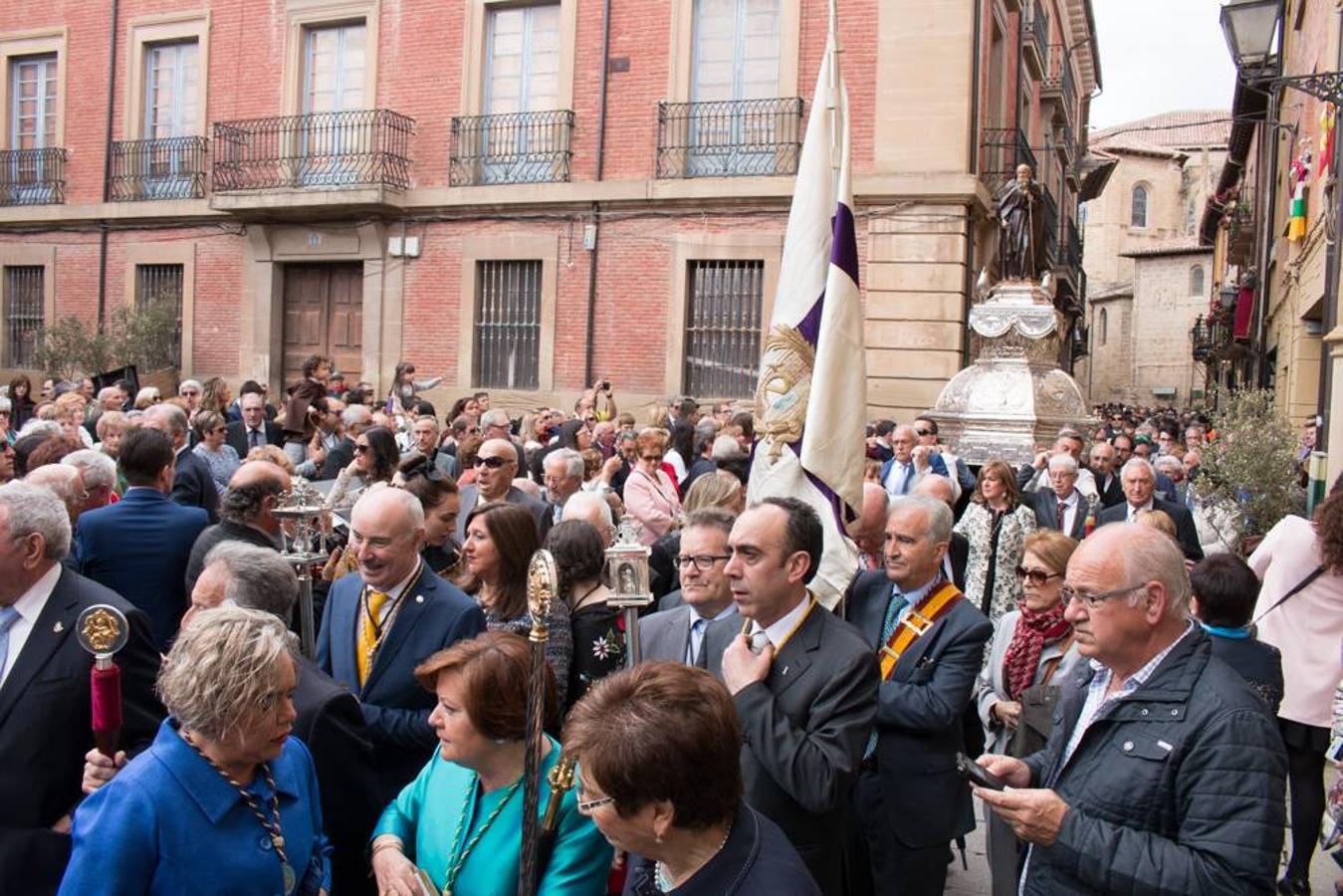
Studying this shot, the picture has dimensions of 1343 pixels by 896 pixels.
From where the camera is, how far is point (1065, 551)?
487 cm

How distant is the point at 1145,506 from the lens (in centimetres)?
872

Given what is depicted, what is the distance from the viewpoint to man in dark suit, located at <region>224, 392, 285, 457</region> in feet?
33.2

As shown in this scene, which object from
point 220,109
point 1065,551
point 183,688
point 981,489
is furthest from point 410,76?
point 183,688

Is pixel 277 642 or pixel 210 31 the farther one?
pixel 210 31

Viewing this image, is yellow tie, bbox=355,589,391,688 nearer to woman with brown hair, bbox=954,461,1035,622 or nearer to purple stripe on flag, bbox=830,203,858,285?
purple stripe on flag, bbox=830,203,858,285

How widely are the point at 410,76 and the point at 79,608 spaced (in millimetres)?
16853

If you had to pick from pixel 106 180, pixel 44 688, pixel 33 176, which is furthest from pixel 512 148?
pixel 44 688

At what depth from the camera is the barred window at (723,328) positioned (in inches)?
685

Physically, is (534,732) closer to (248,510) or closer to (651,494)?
(248,510)

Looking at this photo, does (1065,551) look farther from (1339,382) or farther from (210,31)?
(210,31)

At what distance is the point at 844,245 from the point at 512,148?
45.3 ft

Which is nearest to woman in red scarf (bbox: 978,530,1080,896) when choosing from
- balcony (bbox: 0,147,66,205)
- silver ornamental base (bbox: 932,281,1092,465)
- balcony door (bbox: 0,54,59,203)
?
silver ornamental base (bbox: 932,281,1092,465)

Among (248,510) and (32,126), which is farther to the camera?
(32,126)

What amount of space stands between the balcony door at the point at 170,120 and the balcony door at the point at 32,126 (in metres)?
2.20
